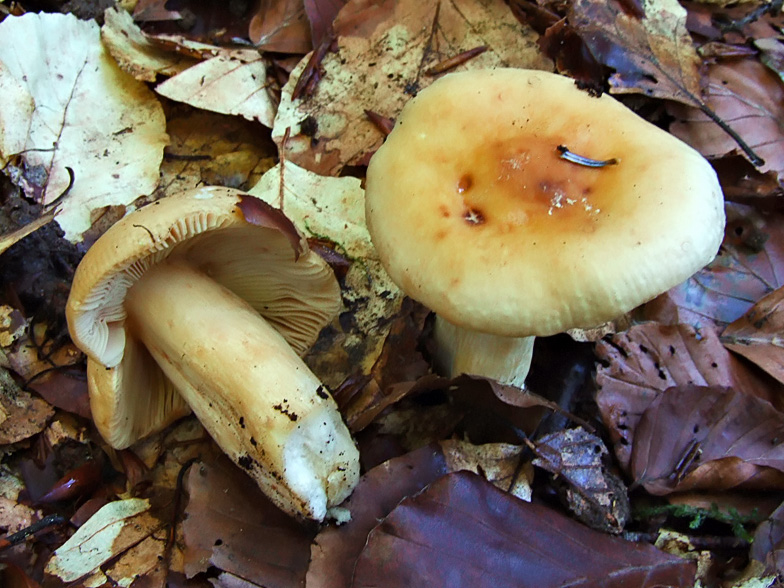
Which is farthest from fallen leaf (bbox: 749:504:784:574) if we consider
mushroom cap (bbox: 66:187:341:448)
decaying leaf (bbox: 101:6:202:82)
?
decaying leaf (bbox: 101:6:202:82)

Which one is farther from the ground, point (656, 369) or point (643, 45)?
point (643, 45)

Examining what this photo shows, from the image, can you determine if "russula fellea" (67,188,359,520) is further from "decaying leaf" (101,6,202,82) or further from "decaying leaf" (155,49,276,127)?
"decaying leaf" (101,6,202,82)

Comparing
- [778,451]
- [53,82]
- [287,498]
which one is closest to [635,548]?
[778,451]

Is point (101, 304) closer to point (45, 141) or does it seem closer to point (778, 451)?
point (45, 141)

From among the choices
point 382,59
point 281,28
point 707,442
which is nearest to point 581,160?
point 707,442

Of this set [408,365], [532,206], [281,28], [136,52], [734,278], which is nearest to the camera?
[532,206]

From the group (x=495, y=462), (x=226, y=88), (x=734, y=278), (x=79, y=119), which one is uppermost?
(x=79, y=119)

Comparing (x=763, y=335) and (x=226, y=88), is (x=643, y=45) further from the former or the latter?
(x=226, y=88)
